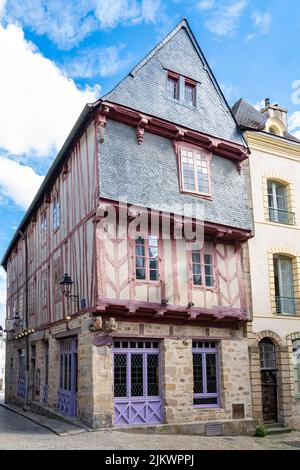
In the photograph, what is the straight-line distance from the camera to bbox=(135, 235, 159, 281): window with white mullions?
430 inches

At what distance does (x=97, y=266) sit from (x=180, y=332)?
2589mm

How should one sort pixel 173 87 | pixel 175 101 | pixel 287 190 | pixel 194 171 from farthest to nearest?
pixel 287 190 < pixel 173 87 < pixel 175 101 < pixel 194 171

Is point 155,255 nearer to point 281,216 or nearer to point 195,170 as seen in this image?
point 195,170

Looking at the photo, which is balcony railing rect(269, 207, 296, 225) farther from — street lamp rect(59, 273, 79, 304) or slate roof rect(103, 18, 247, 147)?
street lamp rect(59, 273, 79, 304)

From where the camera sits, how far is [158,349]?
11.0 m

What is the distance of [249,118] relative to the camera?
14750 millimetres

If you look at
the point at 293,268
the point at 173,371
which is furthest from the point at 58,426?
the point at 293,268

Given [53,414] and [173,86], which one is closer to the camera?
[53,414]

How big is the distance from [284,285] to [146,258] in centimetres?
465

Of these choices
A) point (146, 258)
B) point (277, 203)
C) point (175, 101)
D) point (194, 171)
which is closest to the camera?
point (146, 258)

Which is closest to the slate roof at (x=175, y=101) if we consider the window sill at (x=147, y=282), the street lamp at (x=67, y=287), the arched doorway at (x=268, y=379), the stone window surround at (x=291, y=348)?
the window sill at (x=147, y=282)

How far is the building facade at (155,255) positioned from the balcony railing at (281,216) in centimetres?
112

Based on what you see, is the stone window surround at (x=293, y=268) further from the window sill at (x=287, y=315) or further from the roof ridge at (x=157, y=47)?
the roof ridge at (x=157, y=47)

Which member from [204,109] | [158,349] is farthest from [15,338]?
[204,109]
